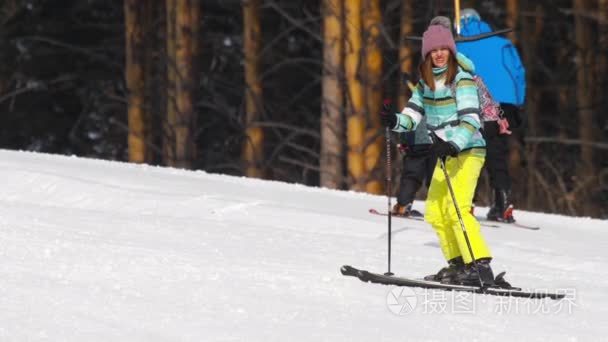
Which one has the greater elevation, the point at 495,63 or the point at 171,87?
the point at 171,87

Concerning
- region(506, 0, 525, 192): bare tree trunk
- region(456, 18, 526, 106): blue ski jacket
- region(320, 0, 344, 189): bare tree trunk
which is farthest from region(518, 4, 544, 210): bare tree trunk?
region(456, 18, 526, 106): blue ski jacket

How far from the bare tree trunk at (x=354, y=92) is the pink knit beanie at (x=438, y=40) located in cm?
876

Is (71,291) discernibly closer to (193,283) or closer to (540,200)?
(193,283)

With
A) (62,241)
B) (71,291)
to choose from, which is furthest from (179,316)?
(62,241)

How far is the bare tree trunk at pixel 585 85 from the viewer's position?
1966cm

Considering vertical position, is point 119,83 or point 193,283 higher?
point 119,83

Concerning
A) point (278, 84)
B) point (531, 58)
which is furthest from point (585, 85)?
point (278, 84)

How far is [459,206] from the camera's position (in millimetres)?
8133

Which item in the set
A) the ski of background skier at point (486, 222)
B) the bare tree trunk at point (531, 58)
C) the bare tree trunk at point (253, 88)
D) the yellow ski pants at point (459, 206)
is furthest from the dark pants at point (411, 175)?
the bare tree trunk at point (253, 88)

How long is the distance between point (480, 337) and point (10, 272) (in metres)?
2.46

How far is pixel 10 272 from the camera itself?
7609 mm

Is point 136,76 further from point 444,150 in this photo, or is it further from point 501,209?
point 444,150

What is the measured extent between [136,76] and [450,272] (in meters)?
14.2

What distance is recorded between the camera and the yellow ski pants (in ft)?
26.7
